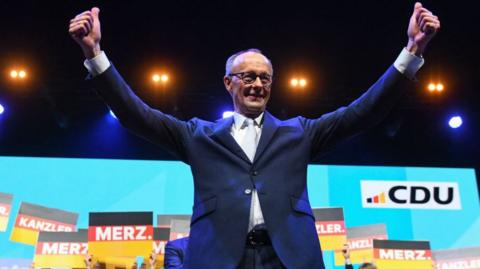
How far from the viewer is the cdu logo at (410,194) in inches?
292

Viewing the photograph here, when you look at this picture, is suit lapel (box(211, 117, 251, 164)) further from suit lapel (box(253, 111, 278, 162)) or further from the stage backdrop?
the stage backdrop

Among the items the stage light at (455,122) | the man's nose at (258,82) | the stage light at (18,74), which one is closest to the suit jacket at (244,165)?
the man's nose at (258,82)

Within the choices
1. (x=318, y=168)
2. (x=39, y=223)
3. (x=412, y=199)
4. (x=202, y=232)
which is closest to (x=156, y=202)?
(x=39, y=223)

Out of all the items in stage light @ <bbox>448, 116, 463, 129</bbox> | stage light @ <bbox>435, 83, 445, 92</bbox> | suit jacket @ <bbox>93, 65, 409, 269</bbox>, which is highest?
stage light @ <bbox>435, 83, 445, 92</bbox>

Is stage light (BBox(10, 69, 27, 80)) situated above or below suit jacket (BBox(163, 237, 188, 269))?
above

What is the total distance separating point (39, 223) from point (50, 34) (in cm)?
226

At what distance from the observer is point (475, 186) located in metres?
7.65

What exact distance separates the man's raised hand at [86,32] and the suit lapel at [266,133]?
0.50m

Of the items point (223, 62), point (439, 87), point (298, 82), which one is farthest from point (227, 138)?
point (439, 87)

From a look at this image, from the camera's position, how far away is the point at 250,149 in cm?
160

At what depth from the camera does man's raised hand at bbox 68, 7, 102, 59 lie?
1.48 m

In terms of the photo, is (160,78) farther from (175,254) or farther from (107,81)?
(107,81)

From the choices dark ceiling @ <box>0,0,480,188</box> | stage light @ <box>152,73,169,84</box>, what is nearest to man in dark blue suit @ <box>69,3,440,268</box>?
dark ceiling @ <box>0,0,480,188</box>

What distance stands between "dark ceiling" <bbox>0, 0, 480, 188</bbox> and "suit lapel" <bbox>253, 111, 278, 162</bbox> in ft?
15.5
